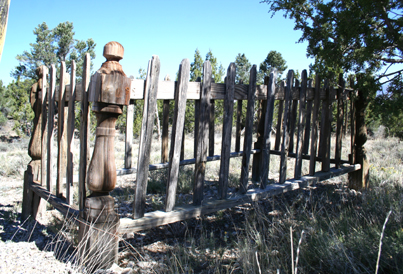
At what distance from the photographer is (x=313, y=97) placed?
180 inches

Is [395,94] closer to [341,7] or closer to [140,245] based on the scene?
[341,7]

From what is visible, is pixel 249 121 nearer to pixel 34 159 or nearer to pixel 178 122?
pixel 178 122

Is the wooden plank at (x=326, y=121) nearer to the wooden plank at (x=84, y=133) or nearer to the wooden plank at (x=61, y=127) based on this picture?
the wooden plank at (x=84, y=133)

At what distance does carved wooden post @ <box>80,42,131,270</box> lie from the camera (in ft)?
7.83

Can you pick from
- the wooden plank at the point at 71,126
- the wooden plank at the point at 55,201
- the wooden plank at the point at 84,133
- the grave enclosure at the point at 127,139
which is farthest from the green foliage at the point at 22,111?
the wooden plank at the point at 84,133

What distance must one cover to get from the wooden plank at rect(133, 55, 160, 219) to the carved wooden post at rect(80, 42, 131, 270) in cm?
A: 20

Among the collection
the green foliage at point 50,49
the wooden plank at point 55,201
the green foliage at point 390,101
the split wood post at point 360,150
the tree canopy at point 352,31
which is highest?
the green foliage at point 50,49

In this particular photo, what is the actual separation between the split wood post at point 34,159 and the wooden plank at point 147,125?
1976 millimetres

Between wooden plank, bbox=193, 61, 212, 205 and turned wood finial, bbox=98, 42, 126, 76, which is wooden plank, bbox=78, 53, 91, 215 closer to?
turned wood finial, bbox=98, 42, 126, 76

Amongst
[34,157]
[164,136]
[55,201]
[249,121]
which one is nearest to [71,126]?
[55,201]

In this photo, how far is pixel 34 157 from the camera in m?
3.94

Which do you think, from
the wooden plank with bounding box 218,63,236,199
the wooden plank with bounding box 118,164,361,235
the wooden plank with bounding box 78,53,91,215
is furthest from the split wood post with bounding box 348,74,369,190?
the wooden plank with bounding box 78,53,91,215

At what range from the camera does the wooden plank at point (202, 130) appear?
3.02 meters

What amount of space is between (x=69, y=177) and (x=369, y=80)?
413cm
